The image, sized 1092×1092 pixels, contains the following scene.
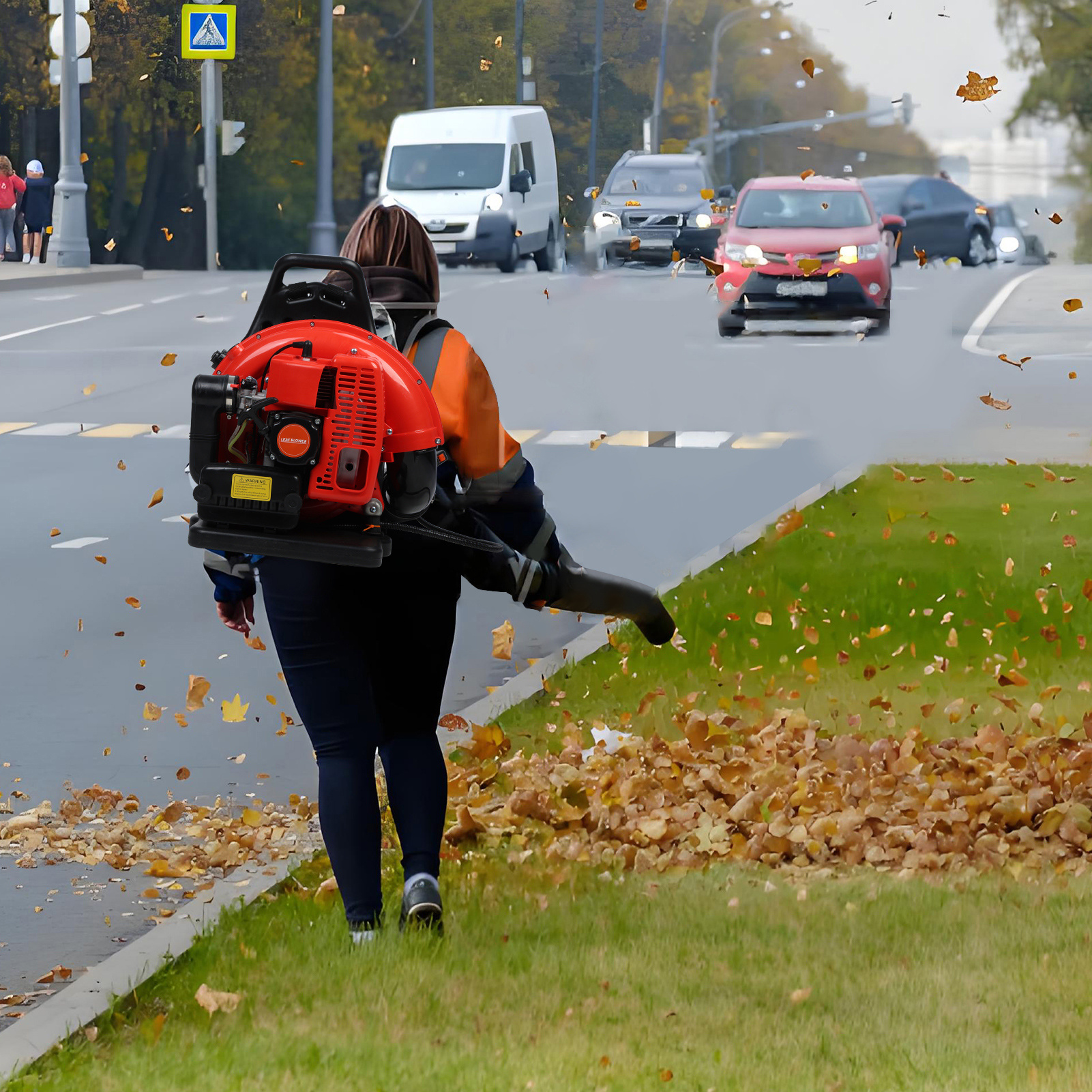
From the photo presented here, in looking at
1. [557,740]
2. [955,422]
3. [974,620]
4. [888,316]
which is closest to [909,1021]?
[557,740]

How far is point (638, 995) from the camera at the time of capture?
15.8 feet

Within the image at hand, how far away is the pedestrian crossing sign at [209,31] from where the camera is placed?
39531 mm

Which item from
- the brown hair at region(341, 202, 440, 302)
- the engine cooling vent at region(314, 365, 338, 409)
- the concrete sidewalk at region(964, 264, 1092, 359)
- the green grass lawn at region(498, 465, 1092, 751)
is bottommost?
the concrete sidewalk at region(964, 264, 1092, 359)

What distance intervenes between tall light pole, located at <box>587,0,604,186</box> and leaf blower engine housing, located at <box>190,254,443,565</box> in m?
43.3

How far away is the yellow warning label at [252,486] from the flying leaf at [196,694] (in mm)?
4198

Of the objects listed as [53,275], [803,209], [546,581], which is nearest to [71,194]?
[53,275]

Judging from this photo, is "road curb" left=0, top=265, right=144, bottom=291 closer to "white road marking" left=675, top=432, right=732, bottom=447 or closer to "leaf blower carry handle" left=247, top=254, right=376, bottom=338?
"white road marking" left=675, top=432, right=732, bottom=447

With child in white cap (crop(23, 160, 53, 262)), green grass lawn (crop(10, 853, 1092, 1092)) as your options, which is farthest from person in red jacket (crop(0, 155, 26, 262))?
green grass lawn (crop(10, 853, 1092, 1092))

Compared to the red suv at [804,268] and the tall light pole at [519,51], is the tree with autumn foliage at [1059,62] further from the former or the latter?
the tall light pole at [519,51]

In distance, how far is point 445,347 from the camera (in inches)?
187

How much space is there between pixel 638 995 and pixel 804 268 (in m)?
21.6

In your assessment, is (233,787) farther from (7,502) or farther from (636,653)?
(7,502)

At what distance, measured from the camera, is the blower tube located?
470 cm

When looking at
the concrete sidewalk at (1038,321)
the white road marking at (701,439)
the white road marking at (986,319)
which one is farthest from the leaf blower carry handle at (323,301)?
the white road marking at (986,319)
